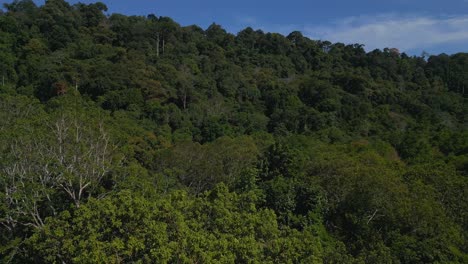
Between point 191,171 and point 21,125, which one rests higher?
point 21,125

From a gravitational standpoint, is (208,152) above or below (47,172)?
A: below

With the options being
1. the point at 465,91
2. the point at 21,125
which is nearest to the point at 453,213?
the point at 21,125

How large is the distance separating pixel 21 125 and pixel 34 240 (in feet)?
32.2

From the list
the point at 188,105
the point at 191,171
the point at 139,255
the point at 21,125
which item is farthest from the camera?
the point at 188,105

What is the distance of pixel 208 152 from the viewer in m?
33.5

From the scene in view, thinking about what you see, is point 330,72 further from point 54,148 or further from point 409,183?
point 54,148

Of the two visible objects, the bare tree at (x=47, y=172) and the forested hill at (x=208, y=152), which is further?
the bare tree at (x=47, y=172)

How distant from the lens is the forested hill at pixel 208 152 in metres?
16.1

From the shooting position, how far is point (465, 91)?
262 ft

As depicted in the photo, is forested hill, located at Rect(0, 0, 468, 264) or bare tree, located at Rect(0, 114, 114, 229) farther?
bare tree, located at Rect(0, 114, 114, 229)

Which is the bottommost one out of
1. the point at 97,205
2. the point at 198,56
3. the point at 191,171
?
the point at 191,171

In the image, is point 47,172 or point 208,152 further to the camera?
point 208,152

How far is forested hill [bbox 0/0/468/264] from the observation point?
16062mm

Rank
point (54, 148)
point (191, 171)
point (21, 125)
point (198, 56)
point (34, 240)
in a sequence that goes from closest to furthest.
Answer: point (34, 240) → point (54, 148) → point (21, 125) → point (191, 171) → point (198, 56)
